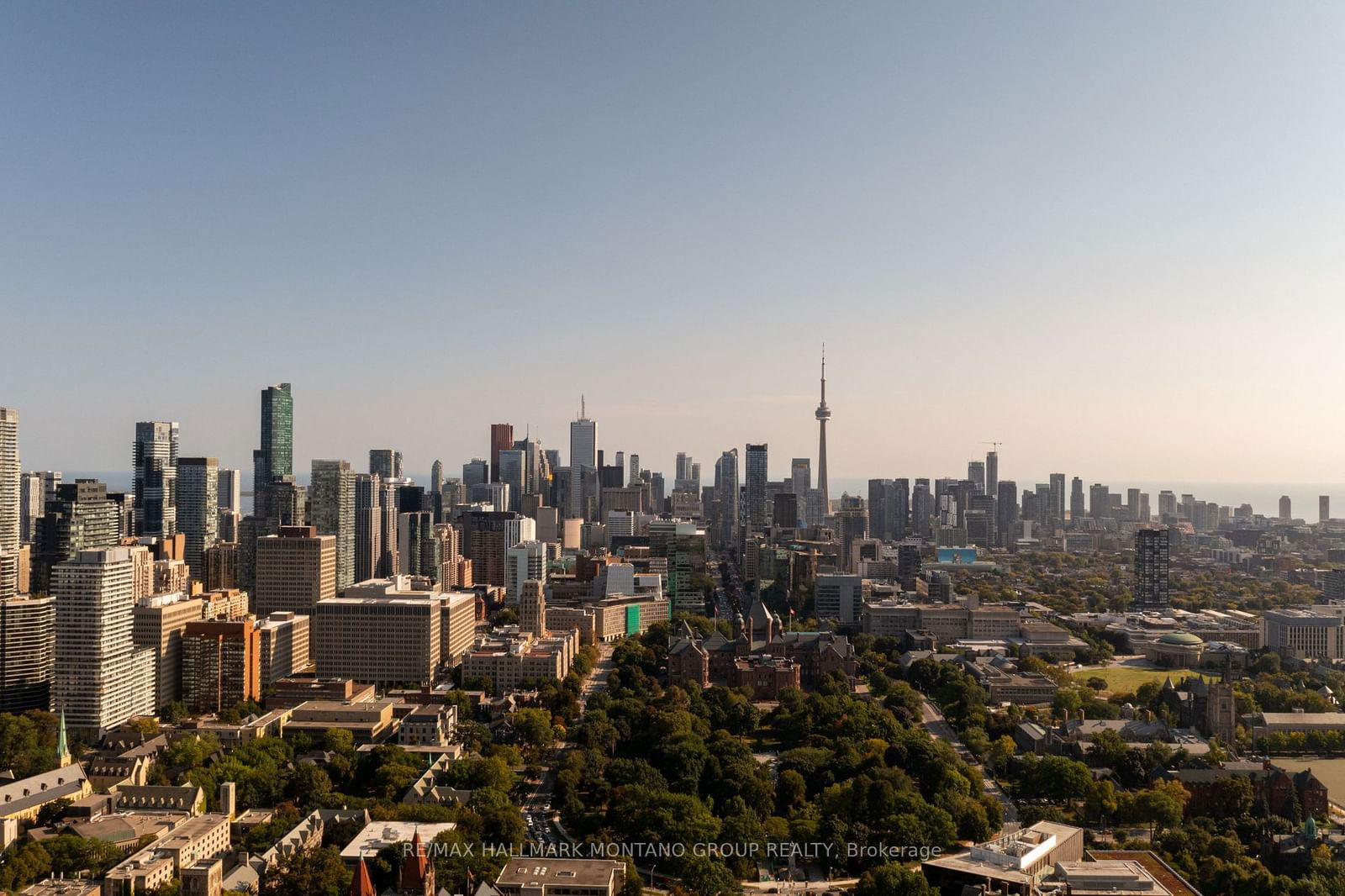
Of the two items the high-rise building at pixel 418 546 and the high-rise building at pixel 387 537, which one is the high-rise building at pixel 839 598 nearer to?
the high-rise building at pixel 418 546

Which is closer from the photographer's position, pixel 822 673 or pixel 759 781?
pixel 759 781

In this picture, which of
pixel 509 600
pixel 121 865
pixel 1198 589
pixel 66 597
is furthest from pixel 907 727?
pixel 1198 589

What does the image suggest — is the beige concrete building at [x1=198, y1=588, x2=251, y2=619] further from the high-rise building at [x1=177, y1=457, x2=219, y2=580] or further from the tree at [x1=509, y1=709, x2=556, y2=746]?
the high-rise building at [x1=177, y1=457, x2=219, y2=580]

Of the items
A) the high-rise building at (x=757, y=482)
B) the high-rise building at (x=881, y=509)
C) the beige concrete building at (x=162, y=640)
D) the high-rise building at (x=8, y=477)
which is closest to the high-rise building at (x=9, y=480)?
the high-rise building at (x=8, y=477)

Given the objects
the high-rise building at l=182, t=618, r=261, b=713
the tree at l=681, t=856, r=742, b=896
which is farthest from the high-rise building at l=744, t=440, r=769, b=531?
the tree at l=681, t=856, r=742, b=896

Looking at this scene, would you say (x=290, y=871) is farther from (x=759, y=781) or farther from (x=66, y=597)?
(x=66, y=597)

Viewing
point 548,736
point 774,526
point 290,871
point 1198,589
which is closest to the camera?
point 290,871
